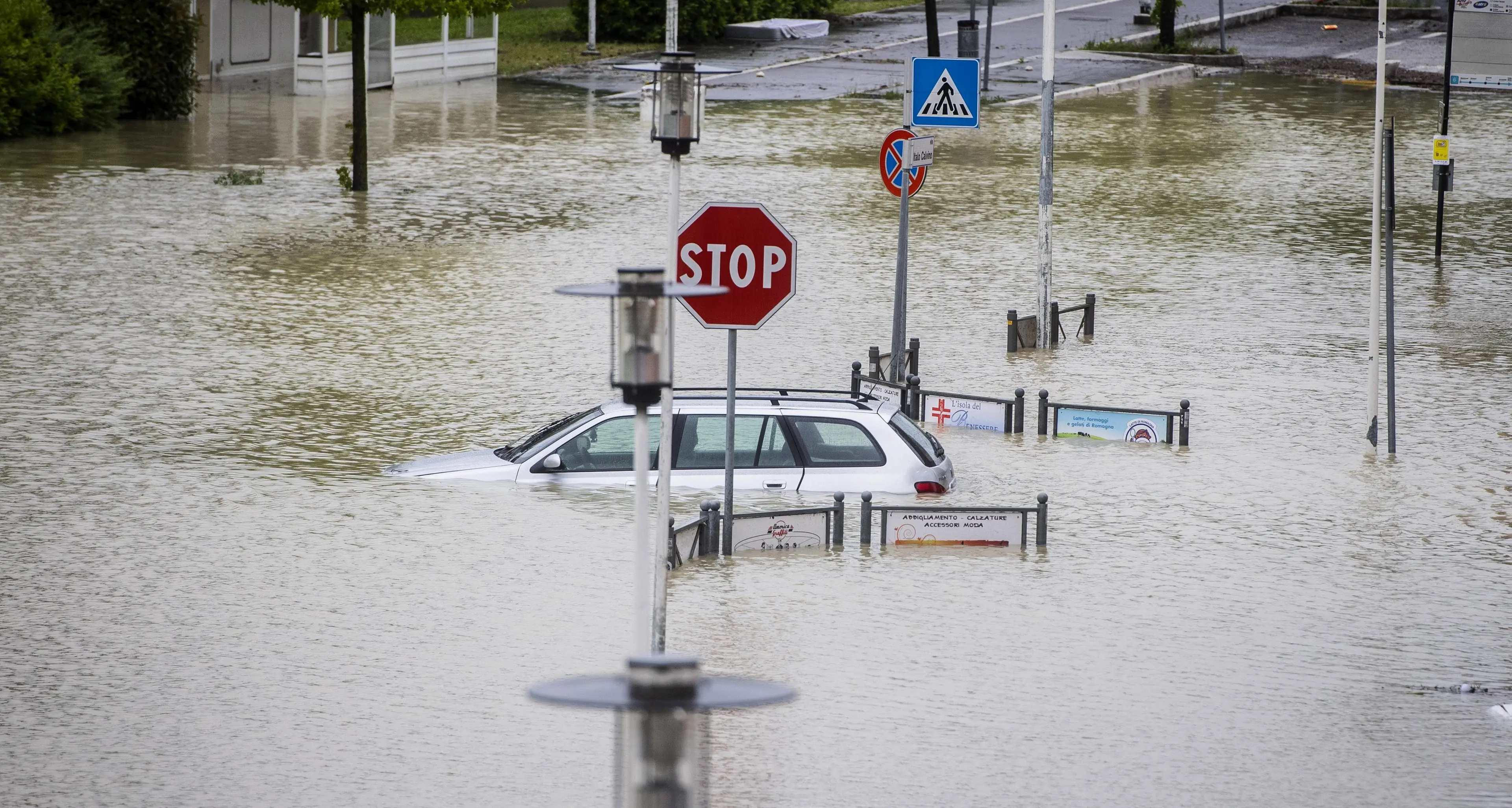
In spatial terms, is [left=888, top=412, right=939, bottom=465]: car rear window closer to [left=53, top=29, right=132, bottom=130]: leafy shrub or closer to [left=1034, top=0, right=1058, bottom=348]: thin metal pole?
[left=1034, top=0, right=1058, bottom=348]: thin metal pole

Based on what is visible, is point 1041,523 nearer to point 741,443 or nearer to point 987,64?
point 741,443

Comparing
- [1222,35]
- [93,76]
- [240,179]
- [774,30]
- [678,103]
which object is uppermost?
[774,30]

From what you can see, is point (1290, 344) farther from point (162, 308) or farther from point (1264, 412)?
point (162, 308)

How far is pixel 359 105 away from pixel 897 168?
13.2 m

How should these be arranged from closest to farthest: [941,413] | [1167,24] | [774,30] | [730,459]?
[730,459]
[941,413]
[1167,24]
[774,30]

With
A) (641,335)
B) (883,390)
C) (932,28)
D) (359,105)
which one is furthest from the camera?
(932,28)

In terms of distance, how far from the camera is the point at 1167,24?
5278 cm

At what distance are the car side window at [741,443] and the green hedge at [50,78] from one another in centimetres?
2388

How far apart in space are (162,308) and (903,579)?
1187 centimetres

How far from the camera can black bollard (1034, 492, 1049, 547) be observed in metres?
13.1

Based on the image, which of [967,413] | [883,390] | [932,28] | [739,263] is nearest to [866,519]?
[739,263]

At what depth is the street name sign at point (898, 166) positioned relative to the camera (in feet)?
60.6

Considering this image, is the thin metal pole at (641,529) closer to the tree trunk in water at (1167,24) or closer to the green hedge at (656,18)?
the green hedge at (656,18)

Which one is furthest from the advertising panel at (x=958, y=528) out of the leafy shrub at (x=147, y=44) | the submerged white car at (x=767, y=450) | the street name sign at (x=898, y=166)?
the leafy shrub at (x=147, y=44)
